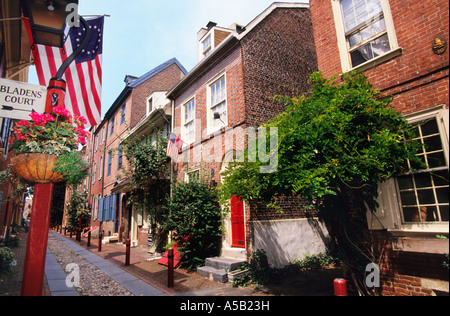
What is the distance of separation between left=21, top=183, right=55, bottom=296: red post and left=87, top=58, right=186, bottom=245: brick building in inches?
412

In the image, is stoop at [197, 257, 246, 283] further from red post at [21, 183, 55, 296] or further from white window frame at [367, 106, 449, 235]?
red post at [21, 183, 55, 296]

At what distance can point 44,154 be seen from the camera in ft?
11.3

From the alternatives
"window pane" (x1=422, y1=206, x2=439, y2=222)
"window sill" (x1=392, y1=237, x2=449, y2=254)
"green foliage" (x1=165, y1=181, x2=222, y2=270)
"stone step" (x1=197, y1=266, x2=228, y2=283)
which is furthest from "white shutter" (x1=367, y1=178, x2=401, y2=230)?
"green foliage" (x1=165, y1=181, x2=222, y2=270)

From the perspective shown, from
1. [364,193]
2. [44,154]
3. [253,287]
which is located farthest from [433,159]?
[44,154]

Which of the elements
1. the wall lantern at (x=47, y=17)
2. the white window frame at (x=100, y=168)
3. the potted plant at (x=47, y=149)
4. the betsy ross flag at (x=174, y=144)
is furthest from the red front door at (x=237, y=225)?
the white window frame at (x=100, y=168)

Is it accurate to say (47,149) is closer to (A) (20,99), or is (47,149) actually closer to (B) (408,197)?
(A) (20,99)

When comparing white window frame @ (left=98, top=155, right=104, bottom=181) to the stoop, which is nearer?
the stoop

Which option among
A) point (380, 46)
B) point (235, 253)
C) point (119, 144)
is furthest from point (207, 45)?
point (235, 253)

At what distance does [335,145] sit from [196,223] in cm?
538

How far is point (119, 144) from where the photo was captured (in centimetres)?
1672

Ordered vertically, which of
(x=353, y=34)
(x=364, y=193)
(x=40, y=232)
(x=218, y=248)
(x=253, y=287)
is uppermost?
(x=353, y=34)

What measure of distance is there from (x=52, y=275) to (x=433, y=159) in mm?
9260

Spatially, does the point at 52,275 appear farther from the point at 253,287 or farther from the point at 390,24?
the point at 390,24

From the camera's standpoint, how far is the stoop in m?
6.59
